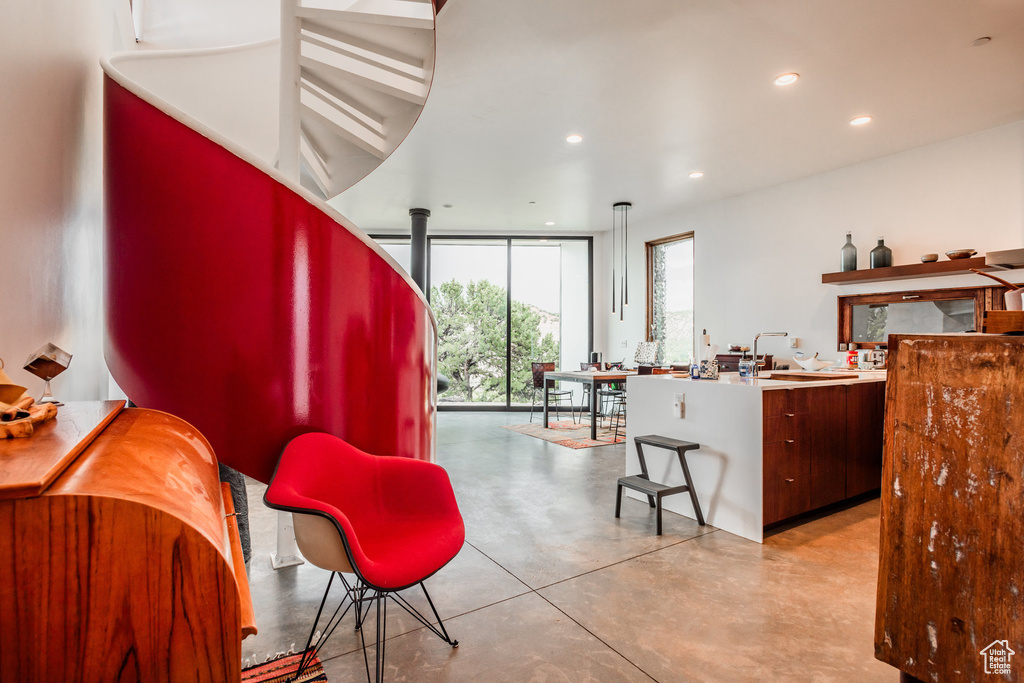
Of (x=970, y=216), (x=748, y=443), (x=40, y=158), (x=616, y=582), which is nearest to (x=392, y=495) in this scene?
(x=616, y=582)

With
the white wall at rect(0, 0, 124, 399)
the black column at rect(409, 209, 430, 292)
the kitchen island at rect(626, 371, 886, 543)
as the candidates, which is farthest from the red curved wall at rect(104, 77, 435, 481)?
the black column at rect(409, 209, 430, 292)

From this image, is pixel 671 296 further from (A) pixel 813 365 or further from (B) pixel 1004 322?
(B) pixel 1004 322

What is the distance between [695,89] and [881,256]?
9.36 feet

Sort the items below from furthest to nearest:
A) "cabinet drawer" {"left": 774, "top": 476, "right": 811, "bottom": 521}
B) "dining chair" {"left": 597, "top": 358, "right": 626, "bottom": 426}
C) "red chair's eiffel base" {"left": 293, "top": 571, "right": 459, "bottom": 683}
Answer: "dining chair" {"left": 597, "top": 358, "right": 626, "bottom": 426} → "cabinet drawer" {"left": 774, "top": 476, "right": 811, "bottom": 521} → "red chair's eiffel base" {"left": 293, "top": 571, "right": 459, "bottom": 683}

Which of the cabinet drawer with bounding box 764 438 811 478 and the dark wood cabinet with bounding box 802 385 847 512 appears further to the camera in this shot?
the dark wood cabinet with bounding box 802 385 847 512

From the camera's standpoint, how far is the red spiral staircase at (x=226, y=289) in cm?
183

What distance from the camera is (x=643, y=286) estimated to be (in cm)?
834

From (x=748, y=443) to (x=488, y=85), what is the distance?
3.18 meters

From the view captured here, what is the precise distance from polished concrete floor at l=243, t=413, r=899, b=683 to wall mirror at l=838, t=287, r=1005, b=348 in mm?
2438

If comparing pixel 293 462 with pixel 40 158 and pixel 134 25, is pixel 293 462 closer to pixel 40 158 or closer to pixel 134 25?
pixel 40 158

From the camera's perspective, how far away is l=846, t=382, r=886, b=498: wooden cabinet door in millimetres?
3684

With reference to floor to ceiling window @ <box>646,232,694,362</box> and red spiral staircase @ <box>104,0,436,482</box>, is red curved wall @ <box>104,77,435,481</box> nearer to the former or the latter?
red spiral staircase @ <box>104,0,436,482</box>

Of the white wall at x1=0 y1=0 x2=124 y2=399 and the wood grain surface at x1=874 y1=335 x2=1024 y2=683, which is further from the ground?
the white wall at x1=0 y1=0 x2=124 y2=399

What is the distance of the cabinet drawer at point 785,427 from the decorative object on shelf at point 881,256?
9.39 feet
